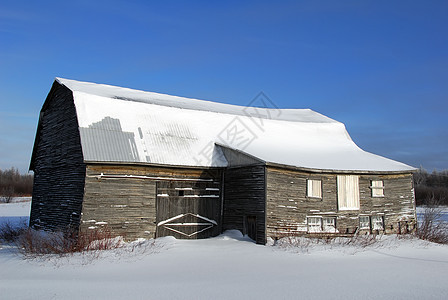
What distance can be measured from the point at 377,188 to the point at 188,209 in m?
9.70

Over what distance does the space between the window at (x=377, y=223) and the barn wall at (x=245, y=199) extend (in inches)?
268

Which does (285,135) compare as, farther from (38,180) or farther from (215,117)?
(38,180)

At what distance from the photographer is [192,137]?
1836cm

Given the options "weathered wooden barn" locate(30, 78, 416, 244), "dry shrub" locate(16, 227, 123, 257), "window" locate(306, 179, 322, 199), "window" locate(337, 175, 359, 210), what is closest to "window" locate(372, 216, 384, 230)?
"weathered wooden barn" locate(30, 78, 416, 244)

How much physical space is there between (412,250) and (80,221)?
44.2 feet

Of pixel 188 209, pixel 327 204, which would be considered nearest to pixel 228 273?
pixel 188 209

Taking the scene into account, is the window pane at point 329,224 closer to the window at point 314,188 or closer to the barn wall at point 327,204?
the barn wall at point 327,204

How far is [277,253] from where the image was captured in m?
13.4

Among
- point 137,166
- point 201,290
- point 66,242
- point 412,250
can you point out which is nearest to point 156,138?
point 137,166

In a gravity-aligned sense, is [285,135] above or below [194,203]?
above

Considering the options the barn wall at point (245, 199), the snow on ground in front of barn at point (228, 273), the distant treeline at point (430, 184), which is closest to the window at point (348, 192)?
the snow on ground in front of barn at point (228, 273)

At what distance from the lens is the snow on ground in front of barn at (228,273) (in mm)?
8219

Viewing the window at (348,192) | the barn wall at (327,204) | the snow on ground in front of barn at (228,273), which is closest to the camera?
the snow on ground in front of barn at (228,273)

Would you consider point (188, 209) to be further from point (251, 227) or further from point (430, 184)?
point (430, 184)
